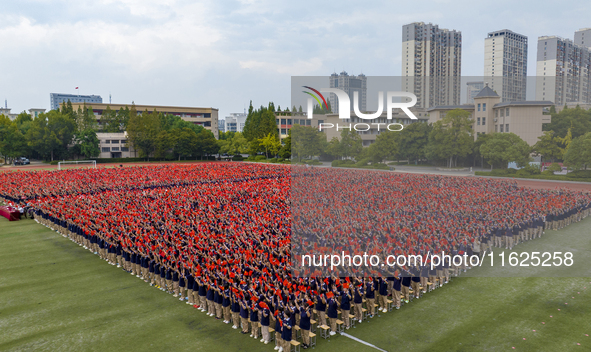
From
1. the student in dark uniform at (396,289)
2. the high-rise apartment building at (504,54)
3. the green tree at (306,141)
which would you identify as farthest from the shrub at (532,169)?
the high-rise apartment building at (504,54)

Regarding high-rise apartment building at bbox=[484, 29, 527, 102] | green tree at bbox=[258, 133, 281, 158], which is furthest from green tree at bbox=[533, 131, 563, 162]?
high-rise apartment building at bbox=[484, 29, 527, 102]

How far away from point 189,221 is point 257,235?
169 inches

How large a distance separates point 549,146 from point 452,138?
4784 millimetres

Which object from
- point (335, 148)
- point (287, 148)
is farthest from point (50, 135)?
point (335, 148)

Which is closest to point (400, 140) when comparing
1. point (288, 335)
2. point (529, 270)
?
point (529, 270)

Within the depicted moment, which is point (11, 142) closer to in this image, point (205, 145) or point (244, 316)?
point (205, 145)

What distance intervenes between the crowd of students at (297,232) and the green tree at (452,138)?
Result: 1828mm

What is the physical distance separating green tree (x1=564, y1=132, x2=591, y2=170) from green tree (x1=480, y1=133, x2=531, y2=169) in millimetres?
1789

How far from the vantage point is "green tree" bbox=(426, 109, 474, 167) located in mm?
22953

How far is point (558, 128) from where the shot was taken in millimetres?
19250

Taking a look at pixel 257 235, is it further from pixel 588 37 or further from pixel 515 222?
pixel 588 37

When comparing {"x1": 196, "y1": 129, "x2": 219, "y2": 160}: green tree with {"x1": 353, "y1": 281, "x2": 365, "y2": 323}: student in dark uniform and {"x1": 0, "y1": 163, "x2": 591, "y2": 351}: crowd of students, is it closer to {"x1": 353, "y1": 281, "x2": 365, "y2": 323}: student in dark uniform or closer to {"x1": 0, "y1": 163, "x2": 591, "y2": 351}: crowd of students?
{"x1": 0, "y1": 163, "x2": 591, "y2": 351}: crowd of students

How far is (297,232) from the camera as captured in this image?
51.0ft
